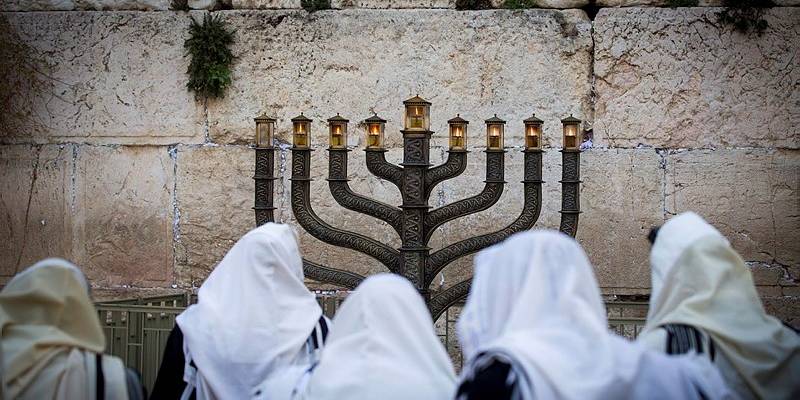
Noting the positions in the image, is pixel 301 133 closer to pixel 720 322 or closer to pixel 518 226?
pixel 518 226

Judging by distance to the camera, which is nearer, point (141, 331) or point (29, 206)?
point (141, 331)

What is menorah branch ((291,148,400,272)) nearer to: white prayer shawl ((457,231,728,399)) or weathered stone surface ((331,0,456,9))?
weathered stone surface ((331,0,456,9))

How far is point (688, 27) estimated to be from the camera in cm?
768

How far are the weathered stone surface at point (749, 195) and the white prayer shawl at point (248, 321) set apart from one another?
11.9 feet

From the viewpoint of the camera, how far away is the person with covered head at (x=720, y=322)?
3760 millimetres

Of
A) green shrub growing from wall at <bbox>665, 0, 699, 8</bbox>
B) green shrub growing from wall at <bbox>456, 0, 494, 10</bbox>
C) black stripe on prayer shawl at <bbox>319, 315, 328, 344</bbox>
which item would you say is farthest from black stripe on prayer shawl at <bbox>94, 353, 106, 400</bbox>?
green shrub growing from wall at <bbox>665, 0, 699, 8</bbox>

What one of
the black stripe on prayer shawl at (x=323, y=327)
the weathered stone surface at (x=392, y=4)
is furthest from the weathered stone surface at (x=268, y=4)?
the black stripe on prayer shawl at (x=323, y=327)

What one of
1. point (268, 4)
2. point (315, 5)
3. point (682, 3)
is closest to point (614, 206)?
point (682, 3)

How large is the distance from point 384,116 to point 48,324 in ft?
14.6

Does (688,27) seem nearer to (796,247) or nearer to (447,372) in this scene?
(796,247)

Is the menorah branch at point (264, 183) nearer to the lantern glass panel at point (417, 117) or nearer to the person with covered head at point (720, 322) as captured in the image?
the lantern glass panel at point (417, 117)

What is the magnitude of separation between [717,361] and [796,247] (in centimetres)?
411

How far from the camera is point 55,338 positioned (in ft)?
11.6

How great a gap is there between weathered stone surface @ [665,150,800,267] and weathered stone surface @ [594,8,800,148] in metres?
0.10
